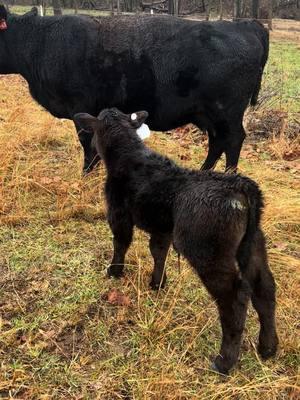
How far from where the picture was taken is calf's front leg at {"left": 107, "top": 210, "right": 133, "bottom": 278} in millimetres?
3295

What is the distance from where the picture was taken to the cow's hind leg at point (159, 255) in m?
3.21

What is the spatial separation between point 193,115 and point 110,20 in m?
1.49

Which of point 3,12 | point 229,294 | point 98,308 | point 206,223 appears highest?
point 3,12

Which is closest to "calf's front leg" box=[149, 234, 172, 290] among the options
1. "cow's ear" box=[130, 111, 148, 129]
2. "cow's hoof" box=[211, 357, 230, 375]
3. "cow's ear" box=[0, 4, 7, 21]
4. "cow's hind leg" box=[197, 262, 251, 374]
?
"cow's hind leg" box=[197, 262, 251, 374]

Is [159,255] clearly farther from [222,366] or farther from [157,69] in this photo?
[157,69]

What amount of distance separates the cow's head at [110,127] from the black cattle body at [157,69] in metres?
1.56

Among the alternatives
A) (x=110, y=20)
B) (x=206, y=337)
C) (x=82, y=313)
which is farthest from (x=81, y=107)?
(x=206, y=337)

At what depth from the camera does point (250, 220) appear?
2.47 m

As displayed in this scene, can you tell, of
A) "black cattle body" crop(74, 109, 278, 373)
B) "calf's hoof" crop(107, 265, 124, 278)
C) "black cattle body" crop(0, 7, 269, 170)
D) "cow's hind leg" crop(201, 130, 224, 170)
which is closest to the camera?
"black cattle body" crop(74, 109, 278, 373)

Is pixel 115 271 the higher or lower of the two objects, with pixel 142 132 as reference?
lower

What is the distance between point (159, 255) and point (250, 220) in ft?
3.35

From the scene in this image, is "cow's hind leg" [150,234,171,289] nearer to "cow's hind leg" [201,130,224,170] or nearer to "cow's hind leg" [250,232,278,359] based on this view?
"cow's hind leg" [250,232,278,359]

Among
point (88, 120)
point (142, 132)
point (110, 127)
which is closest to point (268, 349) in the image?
point (142, 132)

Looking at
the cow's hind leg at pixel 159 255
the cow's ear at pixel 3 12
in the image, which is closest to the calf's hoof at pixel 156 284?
the cow's hind leg at pixel 159 255
